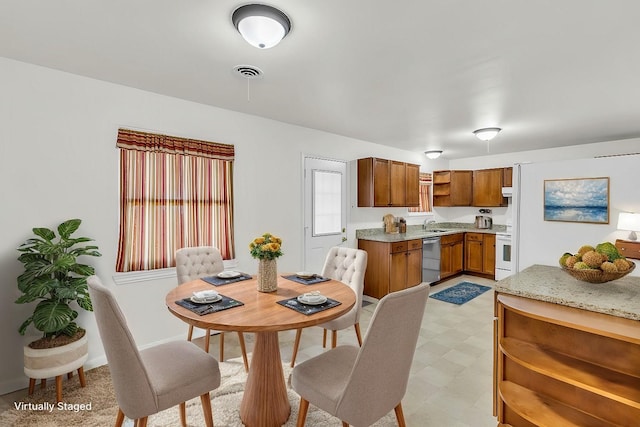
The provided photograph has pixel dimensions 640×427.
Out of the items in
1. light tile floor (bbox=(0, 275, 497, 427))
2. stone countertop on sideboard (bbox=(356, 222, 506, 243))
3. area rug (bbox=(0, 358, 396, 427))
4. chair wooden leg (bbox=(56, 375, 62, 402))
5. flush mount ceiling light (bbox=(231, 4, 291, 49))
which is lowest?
light tile floor (bbox=(0, 275, 497, 427))

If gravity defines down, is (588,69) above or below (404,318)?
above

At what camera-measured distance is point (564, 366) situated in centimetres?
156

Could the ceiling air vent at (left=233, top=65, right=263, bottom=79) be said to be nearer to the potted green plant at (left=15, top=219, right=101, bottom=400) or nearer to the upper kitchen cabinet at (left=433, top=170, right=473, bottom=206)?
the potted green plant at (left=15, top=219, right=101, bottom=400)

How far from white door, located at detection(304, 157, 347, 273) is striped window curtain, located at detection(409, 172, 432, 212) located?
2.35 metres

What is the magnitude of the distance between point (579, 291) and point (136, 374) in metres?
2.35

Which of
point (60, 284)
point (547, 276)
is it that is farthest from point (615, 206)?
point (60, 284)

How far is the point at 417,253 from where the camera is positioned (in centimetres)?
495

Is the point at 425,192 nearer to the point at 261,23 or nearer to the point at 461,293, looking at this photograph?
the point at 461,293

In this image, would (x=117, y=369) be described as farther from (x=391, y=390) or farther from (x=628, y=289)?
(x=628, y=289)

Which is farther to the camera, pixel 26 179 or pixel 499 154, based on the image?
pixel 499 154

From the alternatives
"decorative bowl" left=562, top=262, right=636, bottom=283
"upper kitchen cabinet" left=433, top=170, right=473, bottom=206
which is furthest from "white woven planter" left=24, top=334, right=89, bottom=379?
"upper kitchen cabinet" left=433, top=170, right=473, bottom=206

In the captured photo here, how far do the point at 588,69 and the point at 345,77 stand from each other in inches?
71.7

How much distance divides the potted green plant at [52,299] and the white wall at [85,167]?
224 millimetres

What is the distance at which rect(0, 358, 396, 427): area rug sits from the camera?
197 cm
